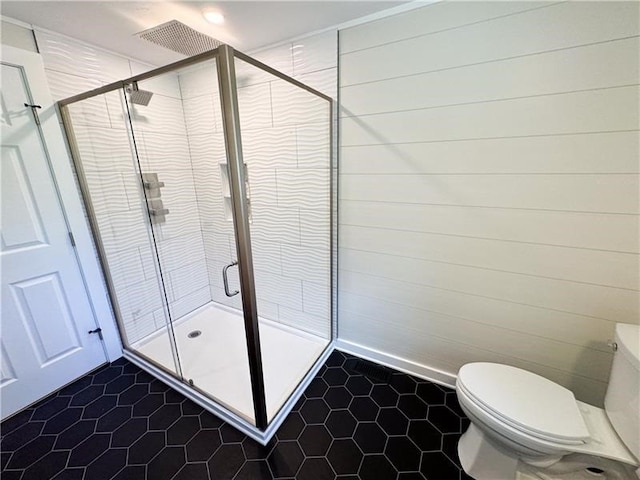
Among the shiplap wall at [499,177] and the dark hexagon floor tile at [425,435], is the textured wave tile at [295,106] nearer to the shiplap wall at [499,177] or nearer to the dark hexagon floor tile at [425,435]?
the shiplap wall at [499,177]

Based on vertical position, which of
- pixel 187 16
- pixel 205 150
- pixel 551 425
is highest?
pixel 187 16

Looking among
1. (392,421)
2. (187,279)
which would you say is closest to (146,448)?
(187,279)

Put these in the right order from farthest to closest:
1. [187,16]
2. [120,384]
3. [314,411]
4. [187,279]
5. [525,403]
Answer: [187,279]
[120,384]
[314,411]
[187,16]
[525,403]

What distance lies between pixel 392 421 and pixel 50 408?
83.4 inches

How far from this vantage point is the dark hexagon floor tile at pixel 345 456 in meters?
1.29

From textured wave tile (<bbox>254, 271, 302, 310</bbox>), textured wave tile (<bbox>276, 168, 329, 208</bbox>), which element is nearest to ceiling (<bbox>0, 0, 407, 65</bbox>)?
textured wave tile (<bbox>276, 168, 329, 208</bbox>)

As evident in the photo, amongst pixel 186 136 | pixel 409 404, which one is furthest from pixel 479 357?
pixel 186 136

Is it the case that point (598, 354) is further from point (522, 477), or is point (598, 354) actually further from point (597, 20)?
point (597, 20)

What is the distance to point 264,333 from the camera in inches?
87.8

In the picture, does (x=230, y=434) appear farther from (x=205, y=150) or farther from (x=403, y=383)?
(x=205, y=150)

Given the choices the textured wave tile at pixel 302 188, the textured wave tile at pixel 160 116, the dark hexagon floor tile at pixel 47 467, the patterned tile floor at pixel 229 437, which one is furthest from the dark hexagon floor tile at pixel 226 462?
the textured wave tile at pixel 160 116

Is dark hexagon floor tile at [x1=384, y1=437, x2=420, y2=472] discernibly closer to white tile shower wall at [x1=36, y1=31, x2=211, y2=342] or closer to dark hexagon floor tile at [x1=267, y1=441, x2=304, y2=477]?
dark hexagon floor tile at [x1=267, y1=441, x2=304, y2=477]

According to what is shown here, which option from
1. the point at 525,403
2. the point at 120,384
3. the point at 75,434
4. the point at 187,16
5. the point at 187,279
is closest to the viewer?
the point at 525,403

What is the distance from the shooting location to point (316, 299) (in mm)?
2080
